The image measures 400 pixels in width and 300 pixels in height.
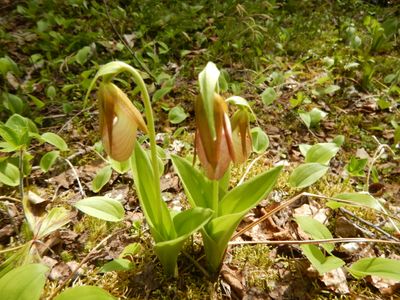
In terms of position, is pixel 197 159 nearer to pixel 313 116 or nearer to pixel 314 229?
pixel 314 229

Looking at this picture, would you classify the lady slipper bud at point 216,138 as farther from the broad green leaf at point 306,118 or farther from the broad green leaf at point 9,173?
the broad green leaf at point 306,118

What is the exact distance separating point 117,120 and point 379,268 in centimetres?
110

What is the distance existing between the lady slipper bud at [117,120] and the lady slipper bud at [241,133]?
319 millimetres

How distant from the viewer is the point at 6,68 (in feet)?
7.72

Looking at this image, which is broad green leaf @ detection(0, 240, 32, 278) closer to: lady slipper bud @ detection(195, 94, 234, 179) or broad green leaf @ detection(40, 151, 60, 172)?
broad green leaf @ detection(40, 151, 60, 172)

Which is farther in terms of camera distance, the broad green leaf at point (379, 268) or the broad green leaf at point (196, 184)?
the broad green leaf at point (196, 184)

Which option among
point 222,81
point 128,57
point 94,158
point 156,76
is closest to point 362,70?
point 222,81

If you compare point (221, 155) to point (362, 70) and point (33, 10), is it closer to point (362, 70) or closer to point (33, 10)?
point (362, 70)

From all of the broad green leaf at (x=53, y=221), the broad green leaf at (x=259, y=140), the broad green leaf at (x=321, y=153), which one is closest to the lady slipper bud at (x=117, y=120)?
the broad green leaf at (x=53, y=221)

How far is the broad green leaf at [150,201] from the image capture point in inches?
49.9

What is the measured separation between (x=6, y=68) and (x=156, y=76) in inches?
42.4

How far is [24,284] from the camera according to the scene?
994 mm

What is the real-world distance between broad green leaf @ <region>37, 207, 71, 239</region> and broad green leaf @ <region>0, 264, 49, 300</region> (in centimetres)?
53

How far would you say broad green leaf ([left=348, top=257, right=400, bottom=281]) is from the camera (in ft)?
4.06
